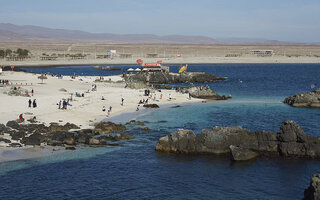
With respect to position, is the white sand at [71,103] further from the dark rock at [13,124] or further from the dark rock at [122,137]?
the dark rock at [122,137]

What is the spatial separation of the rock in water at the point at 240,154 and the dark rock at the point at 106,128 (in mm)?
13902

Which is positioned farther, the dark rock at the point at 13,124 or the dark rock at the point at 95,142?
the dark rock at the point at 13,124

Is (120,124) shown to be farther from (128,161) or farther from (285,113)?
(285,113)

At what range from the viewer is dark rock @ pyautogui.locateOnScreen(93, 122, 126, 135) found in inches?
1567

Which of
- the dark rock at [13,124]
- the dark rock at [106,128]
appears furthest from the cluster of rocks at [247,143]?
the dark rock at [13,124]

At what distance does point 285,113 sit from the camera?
174ft

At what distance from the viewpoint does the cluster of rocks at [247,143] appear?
3272 centimetres

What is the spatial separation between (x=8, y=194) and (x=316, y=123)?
35590 mm

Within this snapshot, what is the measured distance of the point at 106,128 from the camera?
1592 inches

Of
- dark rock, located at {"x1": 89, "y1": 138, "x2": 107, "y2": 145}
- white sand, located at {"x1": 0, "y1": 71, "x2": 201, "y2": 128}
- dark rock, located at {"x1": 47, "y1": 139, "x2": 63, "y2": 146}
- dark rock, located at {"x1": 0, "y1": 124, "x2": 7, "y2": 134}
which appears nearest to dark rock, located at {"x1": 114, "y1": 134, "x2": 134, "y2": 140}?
dark rock, located at {"x1": 89, "y1": 138, "x2": 107, "y2": 145}

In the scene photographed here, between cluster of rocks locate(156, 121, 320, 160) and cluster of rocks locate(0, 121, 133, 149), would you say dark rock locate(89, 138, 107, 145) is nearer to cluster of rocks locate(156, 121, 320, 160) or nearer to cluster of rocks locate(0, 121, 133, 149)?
cluster of rocks locate(0, 121, 133, 149)

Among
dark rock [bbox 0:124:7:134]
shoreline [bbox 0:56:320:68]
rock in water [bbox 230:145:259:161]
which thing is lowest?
rock in water [bbox 230:145:259:161]

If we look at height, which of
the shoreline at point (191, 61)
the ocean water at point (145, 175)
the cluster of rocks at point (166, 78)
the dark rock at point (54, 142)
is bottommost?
the ocean water at point (145, 175)

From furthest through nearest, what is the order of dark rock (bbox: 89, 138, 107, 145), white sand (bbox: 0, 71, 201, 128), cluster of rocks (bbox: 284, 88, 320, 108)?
cluster of rocks (bbox: 284, 88, 320, 108) → white sand (bbox: 0, 71, 201, 128) → dark rock (bbox: 89, 138, 107, 145)
